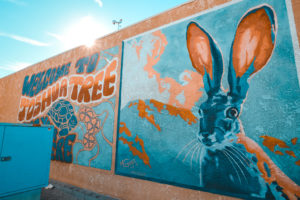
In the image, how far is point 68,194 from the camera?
11.4 feet

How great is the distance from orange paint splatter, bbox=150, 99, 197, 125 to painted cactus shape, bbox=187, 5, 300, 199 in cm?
17

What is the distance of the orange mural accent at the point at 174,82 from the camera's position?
272 cm

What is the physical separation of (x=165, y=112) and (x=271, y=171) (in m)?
1.69

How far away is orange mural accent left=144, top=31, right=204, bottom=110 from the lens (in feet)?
8.91

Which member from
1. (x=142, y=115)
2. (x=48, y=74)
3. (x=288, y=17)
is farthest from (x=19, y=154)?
(x=288, y=17)

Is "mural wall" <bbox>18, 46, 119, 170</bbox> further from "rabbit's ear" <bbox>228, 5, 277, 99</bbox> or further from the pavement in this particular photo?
"rabbit's ear" <bbox>228, 5, 277, 99</bbox>

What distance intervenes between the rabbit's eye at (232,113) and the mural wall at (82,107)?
232 cm

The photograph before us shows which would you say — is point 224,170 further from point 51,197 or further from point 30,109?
point 30,109

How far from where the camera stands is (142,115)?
3156mm

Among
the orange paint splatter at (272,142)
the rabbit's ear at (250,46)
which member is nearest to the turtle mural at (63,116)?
the rabbit's ear at (250,46)

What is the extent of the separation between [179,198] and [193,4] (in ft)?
11.3

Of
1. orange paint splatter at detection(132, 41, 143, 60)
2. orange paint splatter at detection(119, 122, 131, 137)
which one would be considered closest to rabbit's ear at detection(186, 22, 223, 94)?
orange paint splatter at detection(132, 41, 143, 60)
